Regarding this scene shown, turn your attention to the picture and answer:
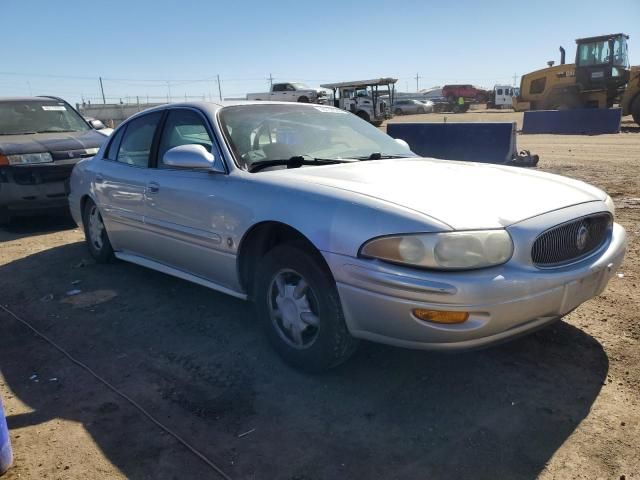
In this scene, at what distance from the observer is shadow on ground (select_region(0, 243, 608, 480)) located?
243 cm

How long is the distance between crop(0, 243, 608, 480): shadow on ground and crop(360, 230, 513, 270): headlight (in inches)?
31.3

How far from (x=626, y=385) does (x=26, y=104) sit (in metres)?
8.60

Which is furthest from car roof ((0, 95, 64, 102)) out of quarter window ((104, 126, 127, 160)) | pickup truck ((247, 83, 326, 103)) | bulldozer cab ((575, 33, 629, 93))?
pickup truck ((247, 83, 326, 103))

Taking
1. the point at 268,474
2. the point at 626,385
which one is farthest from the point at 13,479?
the point at 626,385

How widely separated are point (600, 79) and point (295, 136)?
2190 cm

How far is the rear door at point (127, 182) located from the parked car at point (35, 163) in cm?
259

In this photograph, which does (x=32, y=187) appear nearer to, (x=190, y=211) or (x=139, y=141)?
(x=139, y=141)

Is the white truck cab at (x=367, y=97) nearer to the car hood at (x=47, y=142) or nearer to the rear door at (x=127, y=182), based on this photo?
the car hood at (x=47, y=142)

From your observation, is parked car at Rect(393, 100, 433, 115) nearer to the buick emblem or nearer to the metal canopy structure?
the metal canopy structure

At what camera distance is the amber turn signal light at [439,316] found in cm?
247

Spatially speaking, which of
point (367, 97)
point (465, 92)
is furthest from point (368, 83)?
point (465, 92)

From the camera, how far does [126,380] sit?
3203mm

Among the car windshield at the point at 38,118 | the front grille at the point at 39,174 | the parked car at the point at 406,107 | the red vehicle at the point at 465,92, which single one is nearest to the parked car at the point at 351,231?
the front grille at the point at 39,174

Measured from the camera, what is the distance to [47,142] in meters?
7.43
